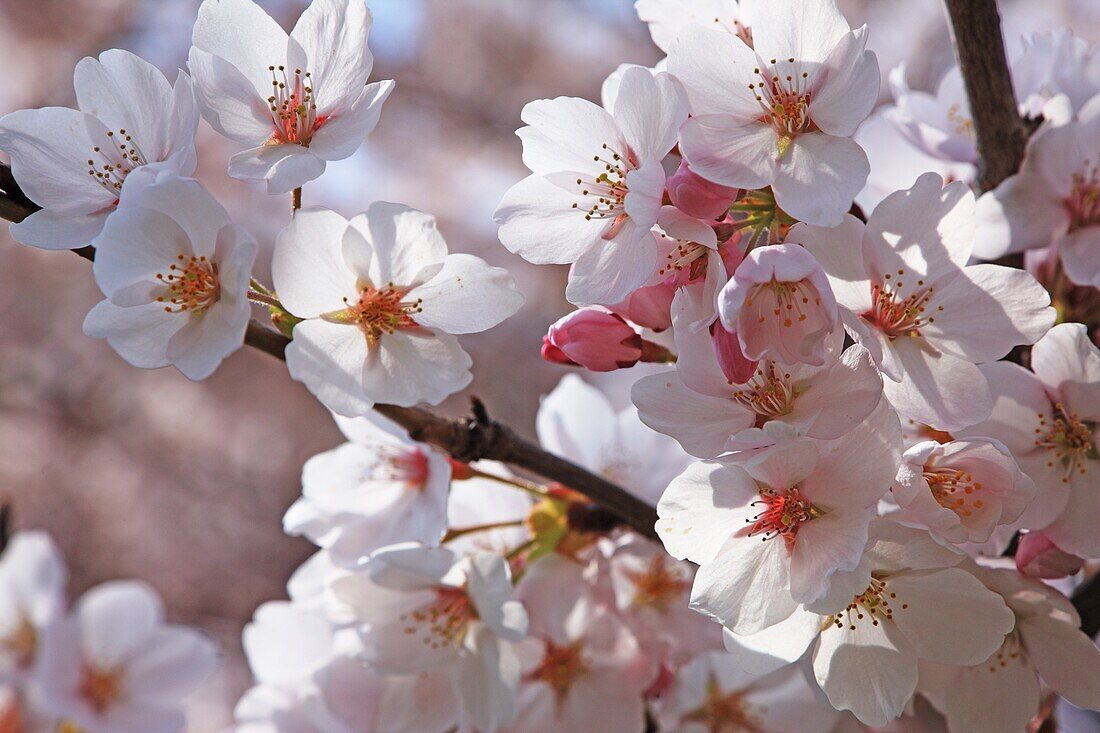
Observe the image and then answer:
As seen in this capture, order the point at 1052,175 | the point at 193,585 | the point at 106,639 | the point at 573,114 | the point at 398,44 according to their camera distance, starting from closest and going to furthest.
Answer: the point at 573,114 < the point at 1052,175 < the point at 106,639 < the point at 193,585 < the point at 398,44

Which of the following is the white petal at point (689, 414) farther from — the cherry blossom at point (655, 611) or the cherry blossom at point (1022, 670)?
the cherry blossom at point (655, 611)

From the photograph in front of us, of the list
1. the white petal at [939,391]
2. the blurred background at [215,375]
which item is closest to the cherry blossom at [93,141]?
the white petal at [939,391]

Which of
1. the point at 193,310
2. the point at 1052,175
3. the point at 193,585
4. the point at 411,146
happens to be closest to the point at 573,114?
the point at 193,310

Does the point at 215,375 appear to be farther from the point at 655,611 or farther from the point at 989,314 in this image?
the point at 989,314

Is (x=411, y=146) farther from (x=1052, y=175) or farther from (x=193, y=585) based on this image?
(x=1052, y=175)

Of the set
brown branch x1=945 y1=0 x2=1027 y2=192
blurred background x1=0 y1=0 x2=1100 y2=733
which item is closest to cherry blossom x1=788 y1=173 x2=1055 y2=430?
brown branch x1=945 y1=0 x2=1027 y2=192

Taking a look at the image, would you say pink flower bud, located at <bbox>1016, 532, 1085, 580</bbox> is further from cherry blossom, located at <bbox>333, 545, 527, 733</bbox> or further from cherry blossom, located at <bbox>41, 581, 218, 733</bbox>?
cherry blossom, located at <bbox>41, 581, 218, 733</bbox>
